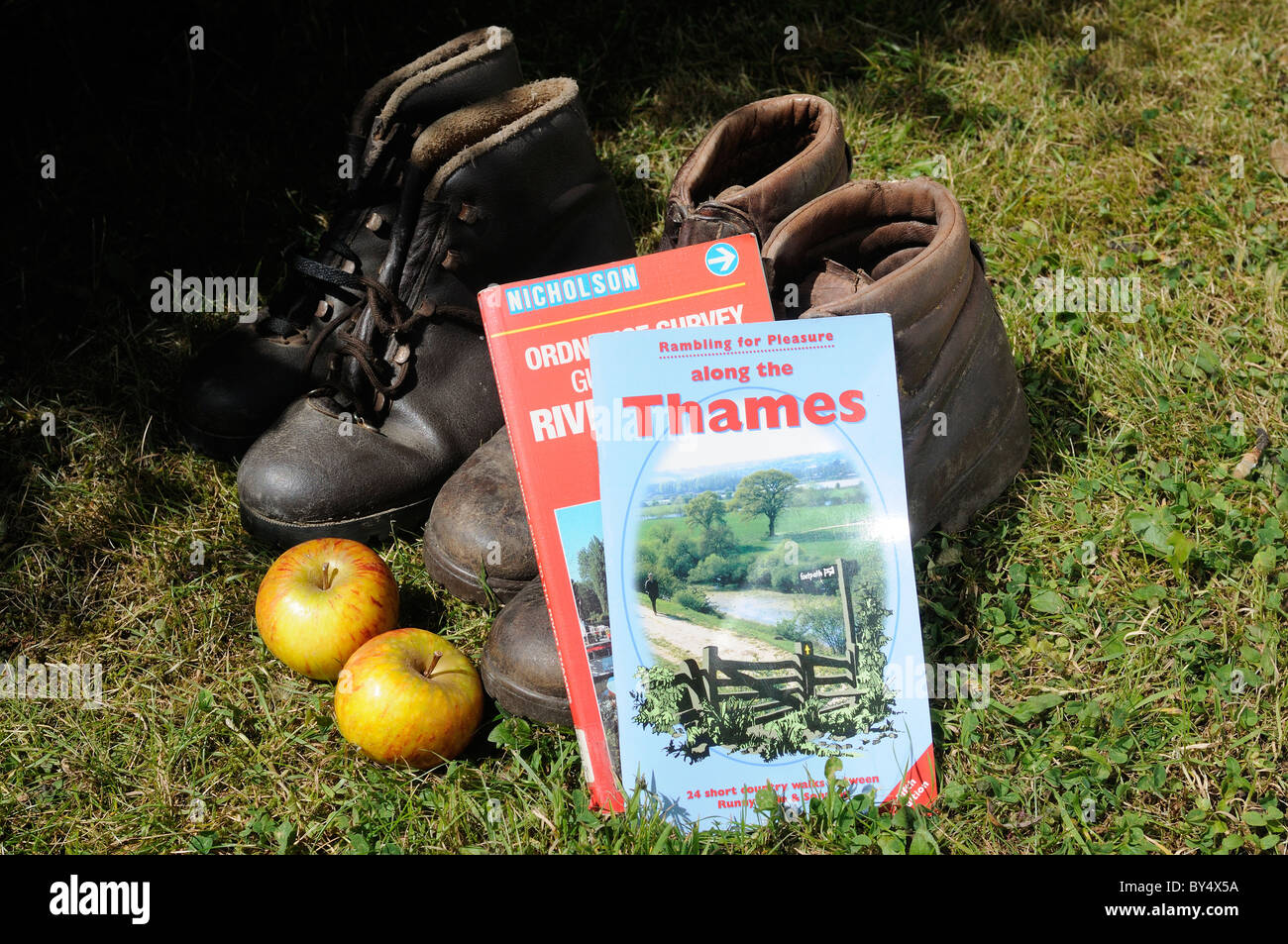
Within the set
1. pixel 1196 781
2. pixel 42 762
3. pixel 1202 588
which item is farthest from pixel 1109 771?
pixel 42 762

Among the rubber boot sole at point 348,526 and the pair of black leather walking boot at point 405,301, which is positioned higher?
the pair of black leather walking boot at point 405,301

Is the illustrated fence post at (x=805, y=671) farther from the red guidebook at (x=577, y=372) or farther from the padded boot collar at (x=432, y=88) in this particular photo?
the padded boot collar at (x=432, y=88)

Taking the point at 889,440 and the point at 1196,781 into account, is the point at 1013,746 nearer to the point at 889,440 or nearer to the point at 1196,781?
the point at 1196,781

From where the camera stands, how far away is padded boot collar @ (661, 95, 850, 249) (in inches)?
88.0

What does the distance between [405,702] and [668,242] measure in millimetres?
1133

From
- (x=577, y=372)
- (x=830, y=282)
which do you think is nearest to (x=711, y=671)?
(x=577, y=372)

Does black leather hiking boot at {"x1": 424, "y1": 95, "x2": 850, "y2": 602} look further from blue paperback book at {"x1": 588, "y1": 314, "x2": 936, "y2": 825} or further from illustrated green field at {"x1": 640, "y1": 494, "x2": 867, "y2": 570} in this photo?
illustrated green field at {"x1": 640, "y1": 494, "x2": 867, "y2": 570}

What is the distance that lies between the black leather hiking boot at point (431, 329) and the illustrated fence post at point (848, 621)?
1.01 meters

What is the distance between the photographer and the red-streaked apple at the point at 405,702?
1956 mm

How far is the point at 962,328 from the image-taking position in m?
2.25

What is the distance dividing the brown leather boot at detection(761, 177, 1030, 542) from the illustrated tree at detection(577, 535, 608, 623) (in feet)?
2.09

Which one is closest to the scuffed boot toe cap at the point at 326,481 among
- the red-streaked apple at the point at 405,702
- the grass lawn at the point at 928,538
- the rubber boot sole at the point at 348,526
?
the rubber boot sole at the point at 348,526

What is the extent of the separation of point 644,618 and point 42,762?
4.12ft

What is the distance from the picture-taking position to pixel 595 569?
6.73 feet
